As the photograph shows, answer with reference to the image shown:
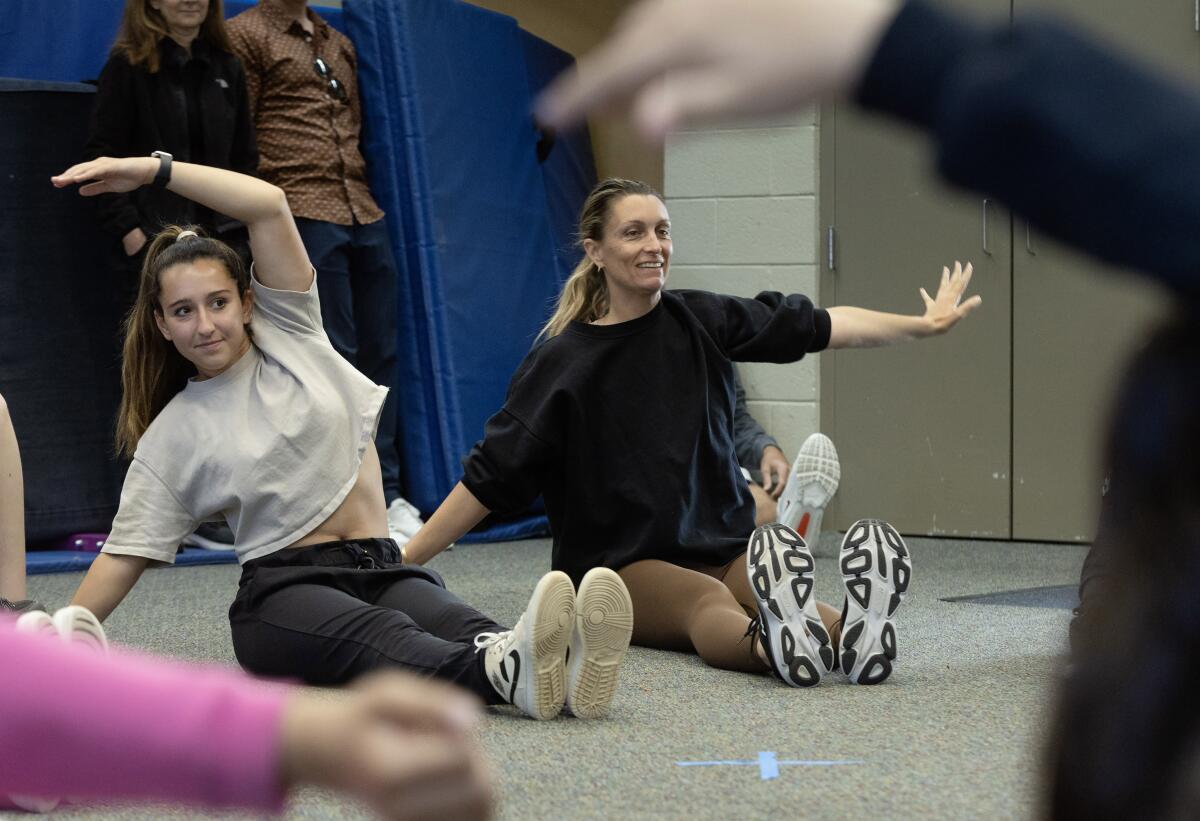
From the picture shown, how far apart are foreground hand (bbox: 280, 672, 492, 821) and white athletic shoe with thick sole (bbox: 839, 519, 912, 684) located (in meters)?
1.55

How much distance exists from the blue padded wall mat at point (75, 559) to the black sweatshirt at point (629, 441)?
1120 millimetres

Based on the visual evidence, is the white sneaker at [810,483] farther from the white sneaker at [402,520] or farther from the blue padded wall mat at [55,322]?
the blue padded wall mat at [55,322]

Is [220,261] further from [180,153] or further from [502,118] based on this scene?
[502,118]

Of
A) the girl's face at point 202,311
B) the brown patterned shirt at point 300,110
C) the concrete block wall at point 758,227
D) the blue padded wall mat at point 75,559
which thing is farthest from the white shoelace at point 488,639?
the concrete block wall at point 758,227

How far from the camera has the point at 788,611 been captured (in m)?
1.89

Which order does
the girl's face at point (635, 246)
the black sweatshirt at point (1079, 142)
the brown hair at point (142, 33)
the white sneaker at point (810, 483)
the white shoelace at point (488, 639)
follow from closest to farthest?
the black sweatshirt at point (1079, 142) < the white shoelace at point (488, 639) < the girl's face at point (635, 246) < the brown hair at point (142, 33) < the white sneaker at point (810, 483)

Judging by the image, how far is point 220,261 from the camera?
2.01 meters

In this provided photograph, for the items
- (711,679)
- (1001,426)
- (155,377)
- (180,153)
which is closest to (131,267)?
(180,153)

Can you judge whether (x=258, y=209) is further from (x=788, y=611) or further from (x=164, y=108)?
(x=164, y=108)

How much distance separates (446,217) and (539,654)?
7.77 ft

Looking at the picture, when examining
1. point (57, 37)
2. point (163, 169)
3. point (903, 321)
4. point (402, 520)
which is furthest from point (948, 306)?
point (57, 37)

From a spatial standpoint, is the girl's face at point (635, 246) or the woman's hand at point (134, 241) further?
the woman's hand at point (134, 241)

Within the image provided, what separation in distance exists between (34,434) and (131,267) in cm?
46

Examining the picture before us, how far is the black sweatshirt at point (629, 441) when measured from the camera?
87.7 inches
